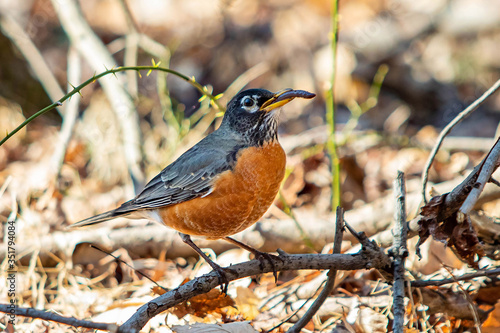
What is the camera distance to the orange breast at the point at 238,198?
Answer: 3219 millimetres

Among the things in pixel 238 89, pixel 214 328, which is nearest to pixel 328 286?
pixel 214 328

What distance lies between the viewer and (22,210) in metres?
4.86

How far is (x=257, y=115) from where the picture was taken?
362 centimetres

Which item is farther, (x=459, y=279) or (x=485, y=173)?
(x=459, y=279)

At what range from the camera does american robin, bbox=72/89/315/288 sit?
3.24 meters

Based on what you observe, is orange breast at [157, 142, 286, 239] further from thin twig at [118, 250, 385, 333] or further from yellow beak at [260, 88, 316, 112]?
thin twig at [118, 250, 385, 333]

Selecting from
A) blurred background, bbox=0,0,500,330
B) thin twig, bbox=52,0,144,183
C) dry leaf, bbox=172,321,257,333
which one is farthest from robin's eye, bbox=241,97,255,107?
thin twig, bbox=52,0,144,183

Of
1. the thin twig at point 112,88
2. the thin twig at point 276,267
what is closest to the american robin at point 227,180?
the thin twig at point 276,267

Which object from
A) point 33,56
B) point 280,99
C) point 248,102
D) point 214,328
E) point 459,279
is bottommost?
point 459,279

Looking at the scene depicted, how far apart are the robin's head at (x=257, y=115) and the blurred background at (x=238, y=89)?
1.73 feet

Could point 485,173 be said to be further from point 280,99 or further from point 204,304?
point 204,304

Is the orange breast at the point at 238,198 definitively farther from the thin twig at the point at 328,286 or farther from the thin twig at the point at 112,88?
the thin twig at the point at 112,88

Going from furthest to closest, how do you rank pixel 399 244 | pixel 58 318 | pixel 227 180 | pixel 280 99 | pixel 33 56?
1. pixel 33 56
2. pixel 280 99
3. pixel 227 180
4. pixel 399 244
5. pixel 58 318

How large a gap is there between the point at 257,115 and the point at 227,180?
618mm
